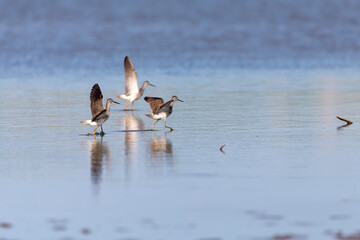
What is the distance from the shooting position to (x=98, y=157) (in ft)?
38.2

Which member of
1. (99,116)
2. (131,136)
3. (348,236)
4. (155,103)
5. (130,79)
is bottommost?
(348,236)

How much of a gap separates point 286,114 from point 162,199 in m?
8.04

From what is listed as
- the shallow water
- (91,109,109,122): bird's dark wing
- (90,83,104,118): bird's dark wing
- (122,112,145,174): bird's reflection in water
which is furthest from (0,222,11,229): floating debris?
(90,83,104,118): bird's dark wing

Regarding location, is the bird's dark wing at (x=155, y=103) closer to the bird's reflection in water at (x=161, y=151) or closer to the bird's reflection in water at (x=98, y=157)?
the bird's reflection in water at (x=161, y=151)

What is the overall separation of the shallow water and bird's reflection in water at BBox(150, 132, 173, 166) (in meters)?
0.02

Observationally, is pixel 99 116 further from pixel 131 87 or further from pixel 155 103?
pixel 131 87

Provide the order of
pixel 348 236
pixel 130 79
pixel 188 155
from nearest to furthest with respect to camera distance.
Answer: pixel 348 236, pixel 188 155, pixel 130 79

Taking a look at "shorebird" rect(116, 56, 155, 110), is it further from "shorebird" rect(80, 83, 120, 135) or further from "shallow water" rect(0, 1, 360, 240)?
"shorebird" rect(80, 83, 120, 135)

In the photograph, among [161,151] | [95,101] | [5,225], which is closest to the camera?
[5,225]

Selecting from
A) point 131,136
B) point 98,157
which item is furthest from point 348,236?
point 131,136

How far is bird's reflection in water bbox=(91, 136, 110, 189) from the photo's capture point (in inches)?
399

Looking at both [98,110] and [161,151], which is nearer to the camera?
[161,151]

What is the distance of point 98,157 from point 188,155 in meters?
1.26

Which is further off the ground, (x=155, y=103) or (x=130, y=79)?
(x=130, y=79)
